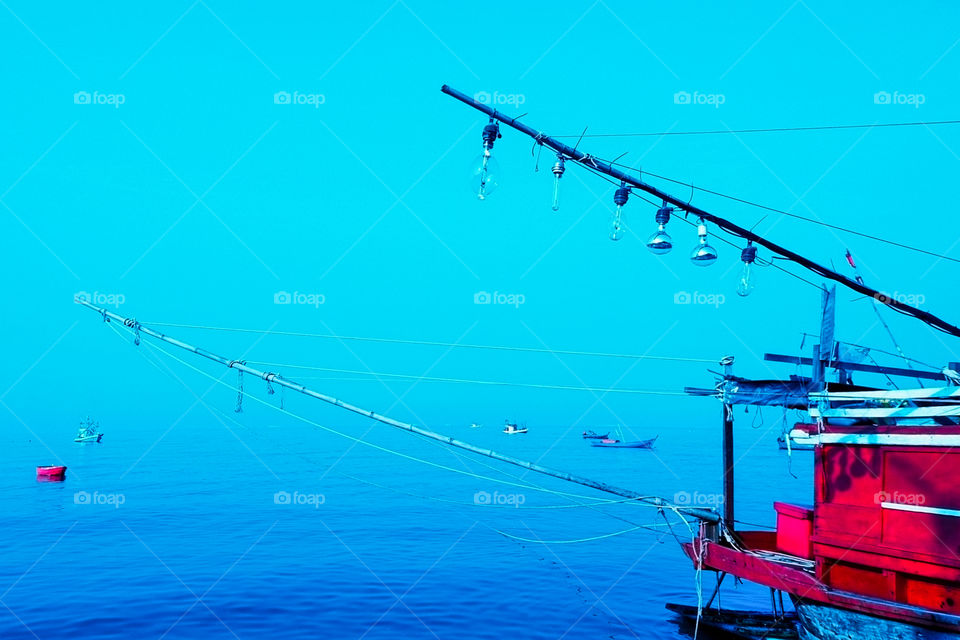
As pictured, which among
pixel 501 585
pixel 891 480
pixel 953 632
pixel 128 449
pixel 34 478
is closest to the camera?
pixel 953 632

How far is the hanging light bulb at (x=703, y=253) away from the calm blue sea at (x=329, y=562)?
992 cm

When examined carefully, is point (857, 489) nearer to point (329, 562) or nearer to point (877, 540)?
point (877, 540)

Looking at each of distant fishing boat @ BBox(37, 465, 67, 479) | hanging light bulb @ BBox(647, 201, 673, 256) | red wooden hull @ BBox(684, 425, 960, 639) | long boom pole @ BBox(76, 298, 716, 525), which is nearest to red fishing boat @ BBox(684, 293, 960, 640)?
red wooden hull @ BBox(684, 425, 960, 639)

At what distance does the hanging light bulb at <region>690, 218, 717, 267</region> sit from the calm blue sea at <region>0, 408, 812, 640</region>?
32.6ft

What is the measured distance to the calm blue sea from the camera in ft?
72.6

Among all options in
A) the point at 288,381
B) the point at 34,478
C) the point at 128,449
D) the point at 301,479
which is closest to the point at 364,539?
the point at 288,381

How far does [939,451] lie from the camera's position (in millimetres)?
12477

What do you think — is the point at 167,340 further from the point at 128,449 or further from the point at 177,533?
the point at 128,449

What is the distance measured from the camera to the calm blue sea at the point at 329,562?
22125mm

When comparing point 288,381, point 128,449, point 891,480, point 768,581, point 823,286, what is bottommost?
point 128,449

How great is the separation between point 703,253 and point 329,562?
82.6 ft

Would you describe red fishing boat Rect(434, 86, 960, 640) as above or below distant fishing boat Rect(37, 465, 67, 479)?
above

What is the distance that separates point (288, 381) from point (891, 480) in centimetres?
1212

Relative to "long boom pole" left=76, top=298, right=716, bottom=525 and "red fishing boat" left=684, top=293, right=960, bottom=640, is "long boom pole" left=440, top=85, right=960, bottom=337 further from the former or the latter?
"long boom pole" left=76, top=298, right=716, bottom=525
